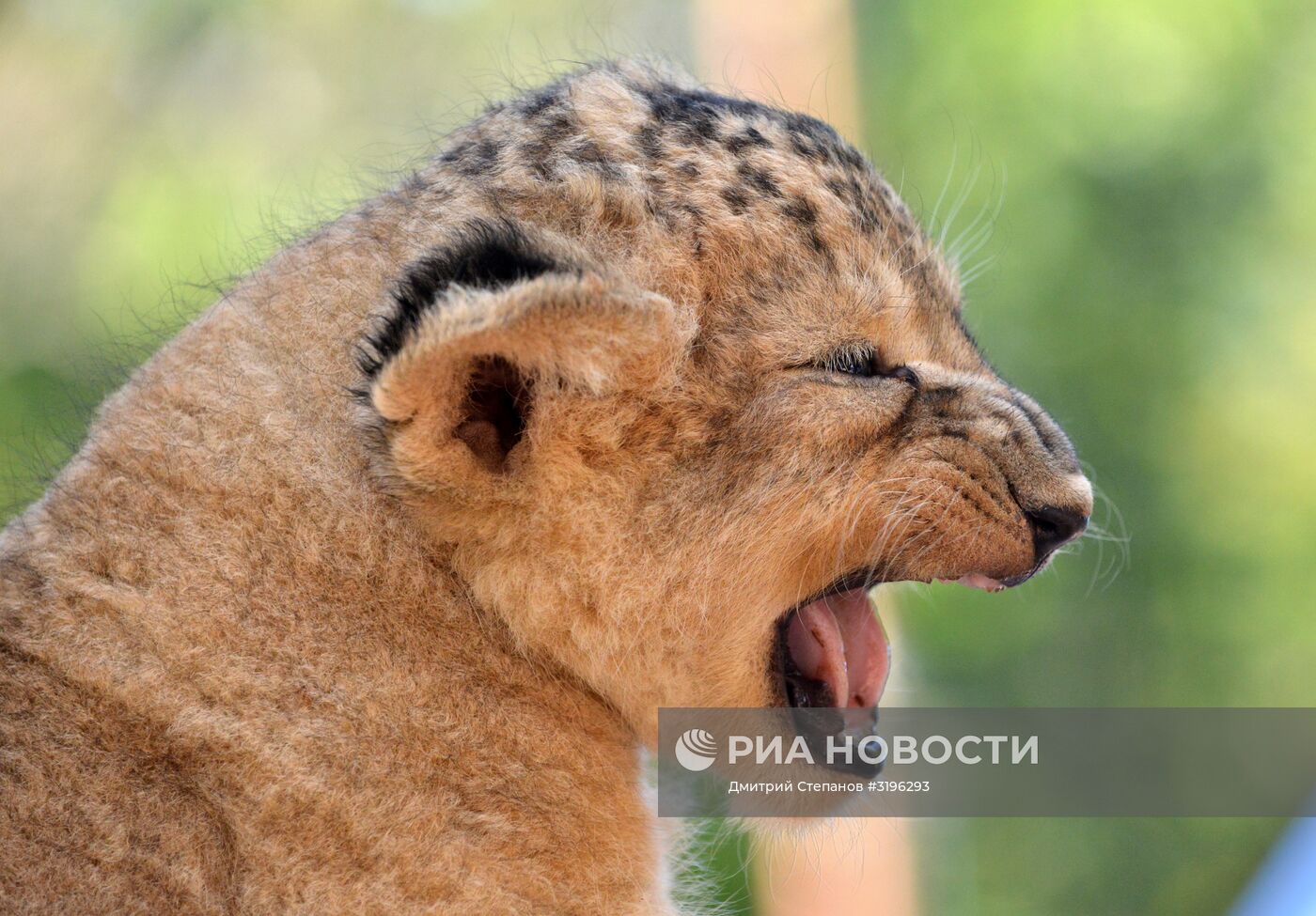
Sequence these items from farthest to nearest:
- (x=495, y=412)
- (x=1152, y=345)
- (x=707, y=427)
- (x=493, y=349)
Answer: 1. (x=1152, y=345)
2. (x=707, y=427)
3. (x=495, y=412)
4. (x=493, y=349)

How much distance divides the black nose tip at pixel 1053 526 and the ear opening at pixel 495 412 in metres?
1.11

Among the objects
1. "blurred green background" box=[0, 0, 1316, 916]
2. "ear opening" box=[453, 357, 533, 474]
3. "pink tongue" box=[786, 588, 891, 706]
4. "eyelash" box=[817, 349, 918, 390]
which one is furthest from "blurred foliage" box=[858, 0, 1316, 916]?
"ear opening" box=[453, 357, 533, 474]

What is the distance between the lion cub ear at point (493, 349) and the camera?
6.76 ft

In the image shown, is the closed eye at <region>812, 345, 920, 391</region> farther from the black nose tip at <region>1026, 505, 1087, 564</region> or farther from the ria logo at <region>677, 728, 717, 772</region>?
the ria logo at <region>677, 728, 717, 772</region>

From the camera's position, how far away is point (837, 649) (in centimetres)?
293

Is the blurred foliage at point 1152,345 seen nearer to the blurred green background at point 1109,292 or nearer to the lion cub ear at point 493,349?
the blurred green background at point 1109,292

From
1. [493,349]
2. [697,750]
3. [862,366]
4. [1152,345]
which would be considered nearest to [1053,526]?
[862,366]

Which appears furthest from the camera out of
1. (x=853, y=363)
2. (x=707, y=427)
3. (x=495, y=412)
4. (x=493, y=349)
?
(x=853, y=363)

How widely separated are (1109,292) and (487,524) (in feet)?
23.4

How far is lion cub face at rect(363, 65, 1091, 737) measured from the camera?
2.42m

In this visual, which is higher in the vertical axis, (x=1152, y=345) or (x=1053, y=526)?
(x=1152, y=345)

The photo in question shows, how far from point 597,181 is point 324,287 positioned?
1.98ft

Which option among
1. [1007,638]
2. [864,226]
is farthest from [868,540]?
[1007,638]

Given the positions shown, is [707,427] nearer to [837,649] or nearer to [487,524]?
[487,524]
